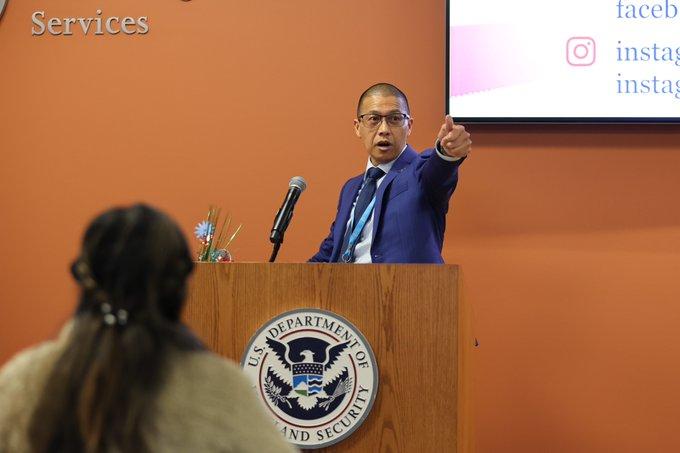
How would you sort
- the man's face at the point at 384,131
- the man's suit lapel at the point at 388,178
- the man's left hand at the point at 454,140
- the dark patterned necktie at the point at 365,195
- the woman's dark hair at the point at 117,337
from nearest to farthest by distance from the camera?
1. the woman's dark hair at the point at 117,337
2. the man's left hand at the point at 454,140
3. the man's suit lapel at the point at 388,178
4. the dark patterned necktie at the point at 365,195
5. the man's face at the point at 384,131

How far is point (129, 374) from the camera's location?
4.35ft

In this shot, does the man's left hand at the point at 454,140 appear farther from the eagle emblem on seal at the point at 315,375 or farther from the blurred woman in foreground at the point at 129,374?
the blurred woman in foreground at the point at 129,374

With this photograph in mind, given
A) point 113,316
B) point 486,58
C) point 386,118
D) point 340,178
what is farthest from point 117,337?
point 486,58

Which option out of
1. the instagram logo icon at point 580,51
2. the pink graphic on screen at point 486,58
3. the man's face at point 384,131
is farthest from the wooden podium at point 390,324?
the instagram logo icon at point 580,51

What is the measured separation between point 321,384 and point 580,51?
2.27 meters

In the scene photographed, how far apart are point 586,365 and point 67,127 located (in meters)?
2.64

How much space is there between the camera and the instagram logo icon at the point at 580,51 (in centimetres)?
409

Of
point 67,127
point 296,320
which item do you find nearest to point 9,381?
point 296,320

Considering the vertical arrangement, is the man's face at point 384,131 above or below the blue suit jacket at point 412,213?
above

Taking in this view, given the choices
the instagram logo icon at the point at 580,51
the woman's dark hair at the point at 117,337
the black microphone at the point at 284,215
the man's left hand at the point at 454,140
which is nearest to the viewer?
the woman's dark hair at the point at 117,337

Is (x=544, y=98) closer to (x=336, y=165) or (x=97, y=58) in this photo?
(x=336, y=165)

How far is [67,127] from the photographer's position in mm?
4465

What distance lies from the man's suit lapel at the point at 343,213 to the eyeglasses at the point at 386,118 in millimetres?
220

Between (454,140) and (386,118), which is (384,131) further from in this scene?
(454,140)
